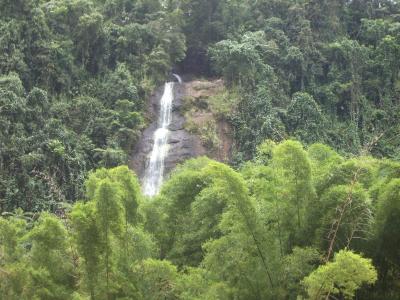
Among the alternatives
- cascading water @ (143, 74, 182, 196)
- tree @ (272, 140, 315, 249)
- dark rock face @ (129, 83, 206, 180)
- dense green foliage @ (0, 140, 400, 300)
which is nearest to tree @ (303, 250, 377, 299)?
dense green foliage @ (0, 140, 400, 300)

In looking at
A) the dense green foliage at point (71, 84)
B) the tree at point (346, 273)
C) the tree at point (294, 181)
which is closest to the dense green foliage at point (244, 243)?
the tree at point (294, 181)

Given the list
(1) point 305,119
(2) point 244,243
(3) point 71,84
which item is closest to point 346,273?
(2) point 244,243

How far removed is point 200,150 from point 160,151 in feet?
5.99

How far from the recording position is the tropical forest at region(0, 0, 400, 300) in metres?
8.63

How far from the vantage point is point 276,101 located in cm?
2888

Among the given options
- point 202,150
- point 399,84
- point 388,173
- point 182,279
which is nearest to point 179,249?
point 182,279

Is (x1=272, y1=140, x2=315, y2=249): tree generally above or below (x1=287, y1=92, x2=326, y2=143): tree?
above

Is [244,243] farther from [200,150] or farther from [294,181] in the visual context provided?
[200,150]

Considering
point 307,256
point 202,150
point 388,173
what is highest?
point 388,173

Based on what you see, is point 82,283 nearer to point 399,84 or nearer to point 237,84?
point 237,84

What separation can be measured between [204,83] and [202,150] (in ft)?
19.4

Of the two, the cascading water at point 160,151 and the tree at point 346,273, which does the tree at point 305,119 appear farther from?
the tree at point 346,273

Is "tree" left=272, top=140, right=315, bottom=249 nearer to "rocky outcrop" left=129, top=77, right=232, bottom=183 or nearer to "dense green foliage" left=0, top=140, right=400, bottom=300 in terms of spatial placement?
"dense green foliage" left=0, top=140, right=400, bottom=300

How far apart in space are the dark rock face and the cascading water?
0.19 m
